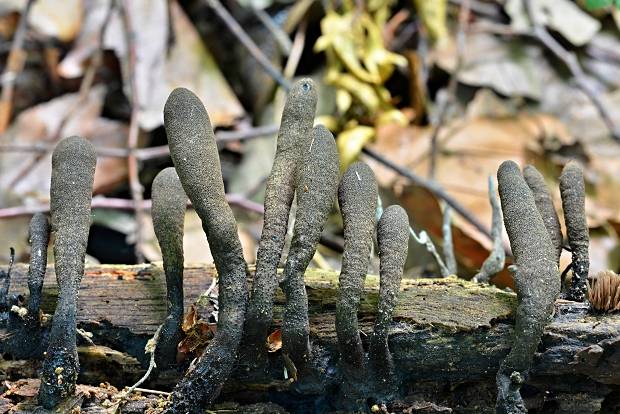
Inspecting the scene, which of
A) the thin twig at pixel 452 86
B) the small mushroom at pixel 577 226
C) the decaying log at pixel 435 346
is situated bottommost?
the decaying log at pixel 435 346

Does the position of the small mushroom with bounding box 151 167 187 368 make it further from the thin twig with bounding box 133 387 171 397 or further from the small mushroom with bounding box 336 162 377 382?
the small mushroom with bounding box 336 162 377 382

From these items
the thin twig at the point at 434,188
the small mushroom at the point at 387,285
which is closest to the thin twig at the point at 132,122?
the thin twig at the point at 434,188

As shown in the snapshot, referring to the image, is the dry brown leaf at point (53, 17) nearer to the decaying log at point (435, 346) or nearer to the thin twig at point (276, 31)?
the thin twig at point (276, 31)

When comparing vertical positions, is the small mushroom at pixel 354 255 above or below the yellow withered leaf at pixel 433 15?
below

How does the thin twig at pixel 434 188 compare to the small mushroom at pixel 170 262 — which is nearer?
the small mushroom at pixel 170 262

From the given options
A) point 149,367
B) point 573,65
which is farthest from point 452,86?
point 149,367

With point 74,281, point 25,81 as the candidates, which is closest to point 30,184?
point 25,81

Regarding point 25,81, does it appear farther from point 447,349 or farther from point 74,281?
point 447,349
